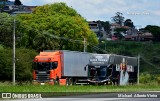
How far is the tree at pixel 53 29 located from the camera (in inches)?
3364

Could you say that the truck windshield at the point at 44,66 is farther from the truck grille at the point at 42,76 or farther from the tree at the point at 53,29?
the tree at the point at 53,29

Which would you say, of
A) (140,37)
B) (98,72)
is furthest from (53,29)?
(140,37)

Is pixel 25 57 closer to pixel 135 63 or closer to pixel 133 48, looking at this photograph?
pixel 135 63

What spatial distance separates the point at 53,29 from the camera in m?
89.2

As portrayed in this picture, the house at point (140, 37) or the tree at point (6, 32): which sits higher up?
the tree at point (6, 32)

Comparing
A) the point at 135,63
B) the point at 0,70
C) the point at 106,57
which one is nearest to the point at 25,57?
the point at 0,70

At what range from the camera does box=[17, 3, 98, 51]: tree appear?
280ft

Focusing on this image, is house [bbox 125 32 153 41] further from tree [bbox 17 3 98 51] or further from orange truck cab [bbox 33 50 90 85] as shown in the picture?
orange truck cab [bbox 33 50 90 85]

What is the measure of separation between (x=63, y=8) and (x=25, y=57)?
34297mm

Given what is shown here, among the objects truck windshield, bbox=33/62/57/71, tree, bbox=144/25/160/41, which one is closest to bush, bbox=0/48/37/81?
truck windshield, bbox=33/62/57/71

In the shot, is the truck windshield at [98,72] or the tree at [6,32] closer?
the truck windshield at [98,72]

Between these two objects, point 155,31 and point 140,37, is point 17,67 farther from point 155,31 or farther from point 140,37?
point 140,37

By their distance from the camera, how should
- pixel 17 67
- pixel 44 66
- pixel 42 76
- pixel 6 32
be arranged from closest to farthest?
pixel 44 66
pixel 42 76
pixel 17 67
pixel 6 32

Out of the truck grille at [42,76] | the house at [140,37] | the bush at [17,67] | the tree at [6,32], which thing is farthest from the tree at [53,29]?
the house at [140,37]
